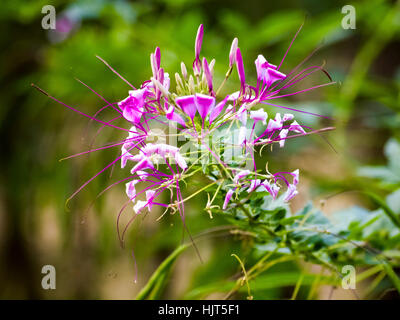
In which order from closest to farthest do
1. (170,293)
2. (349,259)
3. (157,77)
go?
(157,77)
(349,259)
(170,293)

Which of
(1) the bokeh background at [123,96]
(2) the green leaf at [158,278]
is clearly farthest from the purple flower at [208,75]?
(1) the bokeh background at [123,96]

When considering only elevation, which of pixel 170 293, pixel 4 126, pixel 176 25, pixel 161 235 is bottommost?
pixel 170 293

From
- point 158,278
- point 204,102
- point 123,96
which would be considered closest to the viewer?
point 204,102

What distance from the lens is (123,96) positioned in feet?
2.63

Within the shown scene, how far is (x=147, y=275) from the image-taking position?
1075 millimetres

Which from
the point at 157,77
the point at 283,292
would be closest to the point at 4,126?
the point at 283,292

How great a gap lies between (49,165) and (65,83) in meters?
0.29

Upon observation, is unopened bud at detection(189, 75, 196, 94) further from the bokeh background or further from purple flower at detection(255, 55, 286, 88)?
the bokeh background

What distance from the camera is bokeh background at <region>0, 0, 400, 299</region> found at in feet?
2.30

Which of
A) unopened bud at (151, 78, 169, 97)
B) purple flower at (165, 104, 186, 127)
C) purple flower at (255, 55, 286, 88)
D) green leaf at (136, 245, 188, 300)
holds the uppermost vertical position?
purple flower at (255, 55, 286, 88)

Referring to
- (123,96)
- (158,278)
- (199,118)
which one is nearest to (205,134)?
(199,118)

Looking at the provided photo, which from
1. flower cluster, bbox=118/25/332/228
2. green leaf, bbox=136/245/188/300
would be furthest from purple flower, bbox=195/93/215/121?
green leaf, bbox=136/245/188/300

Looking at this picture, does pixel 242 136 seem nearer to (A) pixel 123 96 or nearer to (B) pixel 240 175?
(B) pixel 240 175
